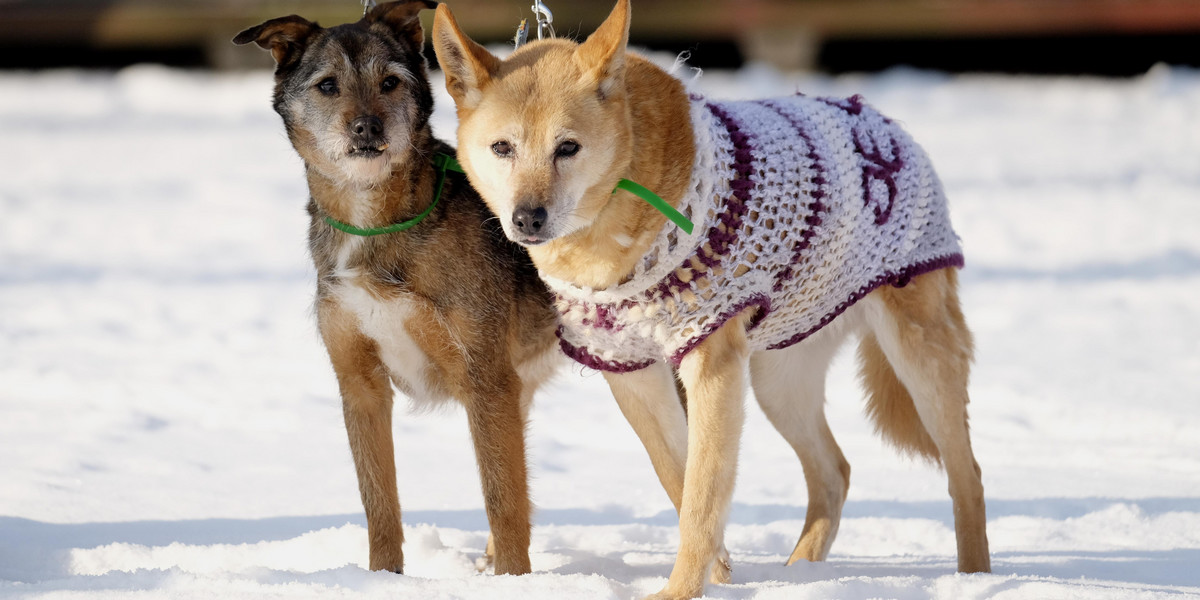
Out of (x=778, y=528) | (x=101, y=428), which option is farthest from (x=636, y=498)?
(x=101, y=428)

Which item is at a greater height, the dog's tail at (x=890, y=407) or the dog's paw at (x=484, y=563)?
the dog's tail at (x=890, y=407)

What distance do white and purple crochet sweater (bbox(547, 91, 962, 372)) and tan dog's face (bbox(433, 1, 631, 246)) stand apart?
9.0 inches

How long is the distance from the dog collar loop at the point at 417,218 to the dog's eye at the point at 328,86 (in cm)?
33

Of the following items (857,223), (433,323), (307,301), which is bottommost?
(433,323)

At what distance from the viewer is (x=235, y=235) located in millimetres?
8656

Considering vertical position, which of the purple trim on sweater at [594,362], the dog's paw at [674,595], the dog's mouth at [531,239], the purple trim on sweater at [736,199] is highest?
the purple trim on sweater at [736,199]

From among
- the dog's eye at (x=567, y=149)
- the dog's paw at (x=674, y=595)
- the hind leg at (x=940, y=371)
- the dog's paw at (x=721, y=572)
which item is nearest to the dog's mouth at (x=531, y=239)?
the dog's eye at (x=567, y=149)

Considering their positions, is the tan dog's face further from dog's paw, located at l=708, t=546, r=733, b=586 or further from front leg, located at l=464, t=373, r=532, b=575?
dog's paw, located at l=708, t=546, r=733, b=586

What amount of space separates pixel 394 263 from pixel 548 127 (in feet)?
2.04

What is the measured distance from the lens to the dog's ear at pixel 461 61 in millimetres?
2996

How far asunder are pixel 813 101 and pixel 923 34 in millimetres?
10953

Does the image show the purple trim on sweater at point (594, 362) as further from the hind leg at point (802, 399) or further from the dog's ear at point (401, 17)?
the dog's ear at point (401, 17)

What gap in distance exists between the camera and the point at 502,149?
297 cm

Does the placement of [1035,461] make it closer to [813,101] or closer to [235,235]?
[813,101]
